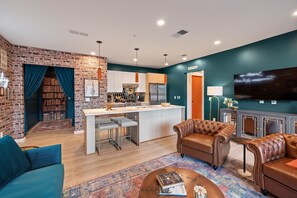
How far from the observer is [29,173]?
1.63 metres

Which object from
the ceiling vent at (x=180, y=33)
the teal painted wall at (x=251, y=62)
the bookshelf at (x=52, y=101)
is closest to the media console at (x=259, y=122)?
the teal painted wall at (x=251, y=62)

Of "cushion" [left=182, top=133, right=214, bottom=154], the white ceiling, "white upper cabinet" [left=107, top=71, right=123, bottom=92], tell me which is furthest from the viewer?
"white upper cabinet" [left=107, top=71, right=123, bottom=92]

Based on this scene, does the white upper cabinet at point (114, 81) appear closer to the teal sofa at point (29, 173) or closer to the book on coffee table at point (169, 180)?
the teal sofa at point (29, 173)

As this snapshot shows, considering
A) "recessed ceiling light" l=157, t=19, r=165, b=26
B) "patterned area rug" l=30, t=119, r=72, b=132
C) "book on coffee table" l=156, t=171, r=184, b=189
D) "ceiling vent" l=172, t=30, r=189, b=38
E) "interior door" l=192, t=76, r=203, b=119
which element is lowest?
"patterned area rug" l=30, t=119, r=72, b=132

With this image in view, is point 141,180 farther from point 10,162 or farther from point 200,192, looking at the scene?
point 10,162

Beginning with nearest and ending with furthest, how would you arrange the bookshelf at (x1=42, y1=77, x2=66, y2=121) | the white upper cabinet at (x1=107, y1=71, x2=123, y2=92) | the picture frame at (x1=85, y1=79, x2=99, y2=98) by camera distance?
1. the picture frame at (x1=85, y1=79, x2=99, y2=98)
2. the white upper cabinet at (x1=107, y1=71, x2=123, y2=92)
3. the bookshelf at (x1=42, y1=77, x2=66, y2=121)

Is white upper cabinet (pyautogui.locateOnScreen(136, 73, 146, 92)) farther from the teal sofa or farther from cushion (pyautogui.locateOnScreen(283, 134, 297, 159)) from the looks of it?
cushion (pyautogui.locateOnScreen(283, 134, 297, 159))

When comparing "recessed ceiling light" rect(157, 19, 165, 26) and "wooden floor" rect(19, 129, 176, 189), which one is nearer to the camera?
"wooden floor" rect(19, 129, 176, 189)

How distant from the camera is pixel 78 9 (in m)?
2.43

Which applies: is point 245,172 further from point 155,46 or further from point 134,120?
point 155,46

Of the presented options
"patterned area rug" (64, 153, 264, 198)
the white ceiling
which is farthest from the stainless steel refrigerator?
"patterned area rug" (64, 153, 264, 198)

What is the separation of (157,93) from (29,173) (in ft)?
20.0

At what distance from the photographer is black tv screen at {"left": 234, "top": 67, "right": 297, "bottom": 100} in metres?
3.37

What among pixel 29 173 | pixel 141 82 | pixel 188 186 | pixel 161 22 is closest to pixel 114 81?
pixel 141 82
